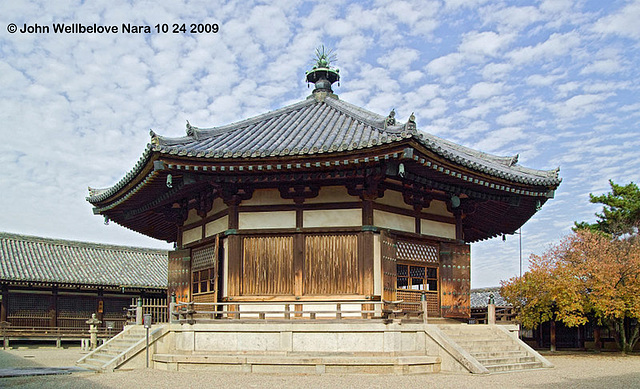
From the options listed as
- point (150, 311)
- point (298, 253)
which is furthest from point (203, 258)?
point (298, 253)

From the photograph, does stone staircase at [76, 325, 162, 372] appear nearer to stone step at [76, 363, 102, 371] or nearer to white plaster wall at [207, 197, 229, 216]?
stone step at [76, 363, 102, 371]

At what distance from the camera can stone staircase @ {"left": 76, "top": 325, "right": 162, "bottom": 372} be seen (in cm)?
1539

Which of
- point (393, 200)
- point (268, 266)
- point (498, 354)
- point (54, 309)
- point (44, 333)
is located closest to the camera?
point (498, 354)

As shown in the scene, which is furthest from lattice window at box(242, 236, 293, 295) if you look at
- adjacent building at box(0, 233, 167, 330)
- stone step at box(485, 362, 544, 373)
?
adjacent building at box(0, 233, 167, 330)

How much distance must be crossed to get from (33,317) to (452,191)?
1130 inches

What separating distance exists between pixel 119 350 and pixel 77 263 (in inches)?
1072

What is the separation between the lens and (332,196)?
1656 centimetres

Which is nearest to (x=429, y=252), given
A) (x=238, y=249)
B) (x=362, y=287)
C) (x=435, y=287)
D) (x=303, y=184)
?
(x=435, y=287)

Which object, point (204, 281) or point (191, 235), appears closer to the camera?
point (204, 281)

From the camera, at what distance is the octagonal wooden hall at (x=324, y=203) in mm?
15039

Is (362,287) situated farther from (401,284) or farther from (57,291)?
(57,291)

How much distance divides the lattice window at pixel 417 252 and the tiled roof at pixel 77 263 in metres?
26.5

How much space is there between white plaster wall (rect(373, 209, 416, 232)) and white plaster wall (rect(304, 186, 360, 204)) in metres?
0.77

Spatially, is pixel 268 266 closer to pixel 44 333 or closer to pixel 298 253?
pixel 298 253
